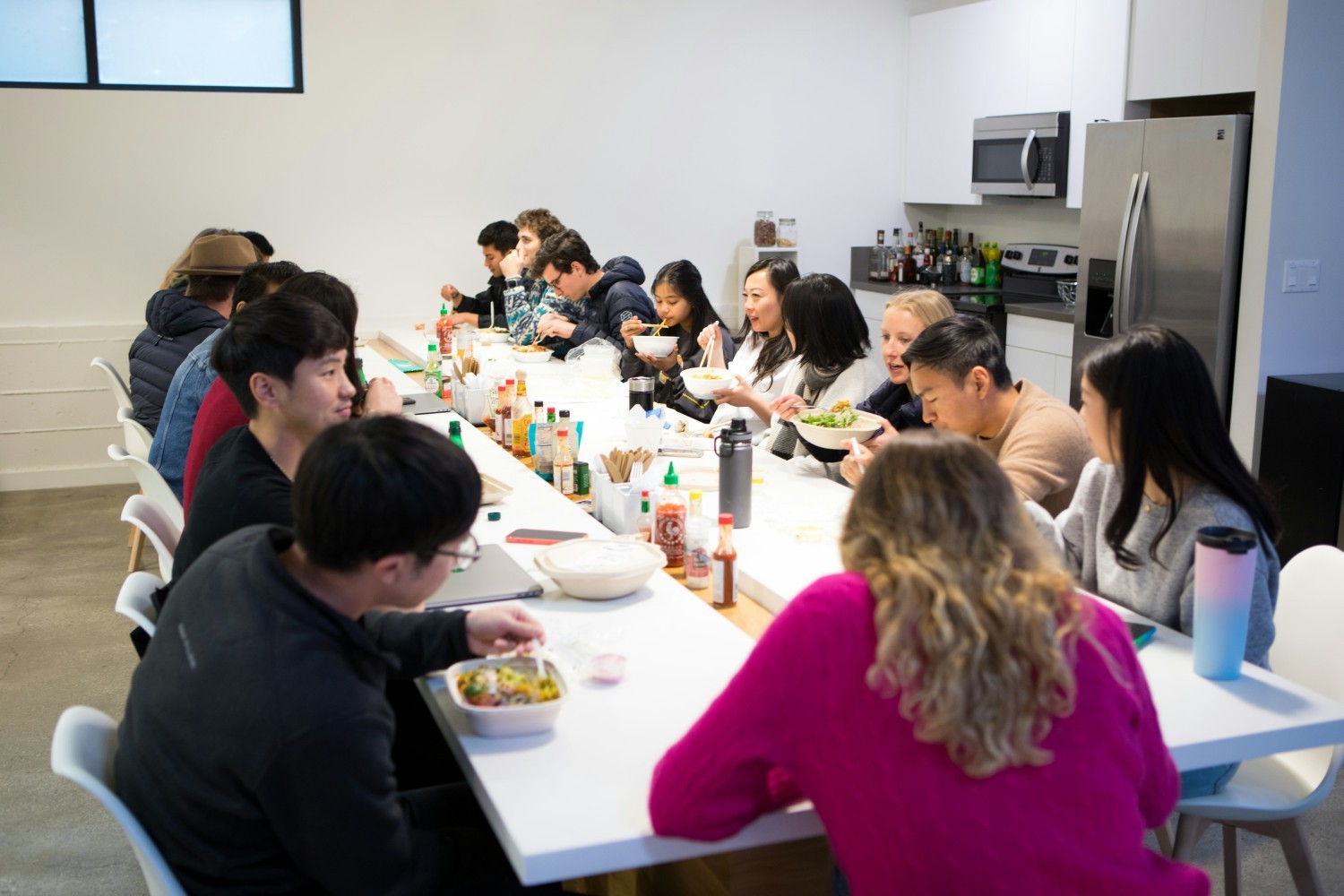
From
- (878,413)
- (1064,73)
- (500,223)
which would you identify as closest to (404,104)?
(500,223)

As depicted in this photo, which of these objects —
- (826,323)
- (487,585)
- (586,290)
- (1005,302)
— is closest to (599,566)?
(487,585)

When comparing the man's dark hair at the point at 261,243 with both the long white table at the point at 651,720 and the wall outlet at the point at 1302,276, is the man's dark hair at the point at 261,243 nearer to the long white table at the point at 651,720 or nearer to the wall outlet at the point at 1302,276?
the long white table at the point at 651,720

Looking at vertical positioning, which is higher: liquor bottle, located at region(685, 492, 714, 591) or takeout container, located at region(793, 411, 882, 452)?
takeout container, located at region(793, 411, 882, 452)

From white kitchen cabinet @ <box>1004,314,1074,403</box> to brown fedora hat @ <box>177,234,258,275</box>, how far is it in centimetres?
339

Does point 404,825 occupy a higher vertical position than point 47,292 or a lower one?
lower

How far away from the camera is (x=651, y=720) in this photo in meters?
1.74

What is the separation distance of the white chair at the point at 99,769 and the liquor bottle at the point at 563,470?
160 cm

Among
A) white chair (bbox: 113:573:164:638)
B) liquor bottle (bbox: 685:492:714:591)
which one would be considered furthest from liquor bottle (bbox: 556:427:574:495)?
white chair (bbox: 113:573:164:638)

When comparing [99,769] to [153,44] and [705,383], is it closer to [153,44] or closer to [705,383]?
[705,383]

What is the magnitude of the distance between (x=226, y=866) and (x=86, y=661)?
2.72 m

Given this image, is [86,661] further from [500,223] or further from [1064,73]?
[1064,73]

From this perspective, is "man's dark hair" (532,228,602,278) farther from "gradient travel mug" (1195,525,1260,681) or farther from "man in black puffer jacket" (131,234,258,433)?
"gradient travel mug" (1195,525,1260,681)

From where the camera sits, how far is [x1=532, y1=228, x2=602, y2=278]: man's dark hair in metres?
5.24

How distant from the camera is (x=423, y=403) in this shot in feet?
14.2
